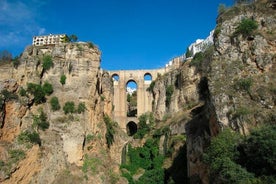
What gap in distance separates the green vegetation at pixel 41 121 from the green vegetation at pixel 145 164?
9765mm

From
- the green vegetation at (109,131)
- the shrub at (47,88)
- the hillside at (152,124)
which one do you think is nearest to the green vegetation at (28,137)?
the hillside at (152,124)

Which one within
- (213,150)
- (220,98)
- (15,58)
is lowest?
(213,150)

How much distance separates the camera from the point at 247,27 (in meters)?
22.3

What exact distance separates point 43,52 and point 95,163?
39.3 feet

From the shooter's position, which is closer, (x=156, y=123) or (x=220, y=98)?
(x=220, y=98)

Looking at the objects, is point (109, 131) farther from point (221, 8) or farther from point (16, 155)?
point (221, 8)

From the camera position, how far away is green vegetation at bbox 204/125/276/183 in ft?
53.9

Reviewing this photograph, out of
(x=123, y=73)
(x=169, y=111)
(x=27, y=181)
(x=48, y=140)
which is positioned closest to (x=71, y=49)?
(x=48, y=140)

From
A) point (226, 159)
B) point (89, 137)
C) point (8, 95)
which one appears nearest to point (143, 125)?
point (89, 137)

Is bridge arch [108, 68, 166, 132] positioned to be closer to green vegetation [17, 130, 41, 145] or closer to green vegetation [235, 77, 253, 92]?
green vegetation [17, 130, 41, 145]

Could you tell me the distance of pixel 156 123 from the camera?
158ft

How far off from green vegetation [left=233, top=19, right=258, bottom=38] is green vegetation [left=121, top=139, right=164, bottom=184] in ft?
58.8

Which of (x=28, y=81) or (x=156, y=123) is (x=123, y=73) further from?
(x=28, y=81)

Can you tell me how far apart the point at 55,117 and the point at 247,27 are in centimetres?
1767
